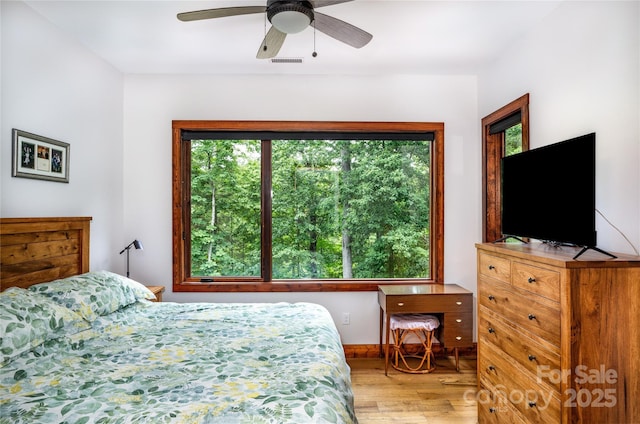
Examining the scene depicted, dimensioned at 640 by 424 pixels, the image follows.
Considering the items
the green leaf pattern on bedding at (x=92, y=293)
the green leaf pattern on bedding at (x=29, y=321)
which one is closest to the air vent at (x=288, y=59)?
the green leaf pattern on bedding at (x=92, y=293)

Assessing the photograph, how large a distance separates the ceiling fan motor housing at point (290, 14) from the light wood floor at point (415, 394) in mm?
2412

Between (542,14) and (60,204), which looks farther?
(60,204)

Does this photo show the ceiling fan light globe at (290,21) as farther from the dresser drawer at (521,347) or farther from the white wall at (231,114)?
the dresser drawer at (521,347)

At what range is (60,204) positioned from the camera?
262 cm

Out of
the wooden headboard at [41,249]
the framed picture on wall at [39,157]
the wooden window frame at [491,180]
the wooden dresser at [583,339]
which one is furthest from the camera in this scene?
the wooden window frame at [491,180]

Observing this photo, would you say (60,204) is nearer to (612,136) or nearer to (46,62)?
(46,62)

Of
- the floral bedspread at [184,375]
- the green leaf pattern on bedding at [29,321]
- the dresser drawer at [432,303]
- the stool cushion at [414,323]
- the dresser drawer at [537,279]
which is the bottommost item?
the stool cushion at [414,323]

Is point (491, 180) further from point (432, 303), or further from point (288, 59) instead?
point (288, 59)

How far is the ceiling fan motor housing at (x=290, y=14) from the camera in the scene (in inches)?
71.4

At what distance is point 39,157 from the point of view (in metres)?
2.41

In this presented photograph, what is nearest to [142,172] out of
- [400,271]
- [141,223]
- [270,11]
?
[141,223]

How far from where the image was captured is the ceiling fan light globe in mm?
1812

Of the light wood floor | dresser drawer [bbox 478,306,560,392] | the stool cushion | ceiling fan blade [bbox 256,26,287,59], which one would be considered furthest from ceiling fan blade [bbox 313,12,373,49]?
the light wood floor

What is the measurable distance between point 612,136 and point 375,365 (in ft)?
8.05
